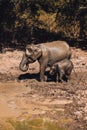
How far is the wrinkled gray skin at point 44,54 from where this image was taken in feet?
46.6

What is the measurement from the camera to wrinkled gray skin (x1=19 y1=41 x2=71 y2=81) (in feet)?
46.6

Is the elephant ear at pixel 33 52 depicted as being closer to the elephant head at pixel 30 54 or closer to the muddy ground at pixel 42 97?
the elephant head at pixel 30 54

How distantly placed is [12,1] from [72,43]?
295cm

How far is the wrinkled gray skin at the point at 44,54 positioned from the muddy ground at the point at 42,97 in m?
0.54

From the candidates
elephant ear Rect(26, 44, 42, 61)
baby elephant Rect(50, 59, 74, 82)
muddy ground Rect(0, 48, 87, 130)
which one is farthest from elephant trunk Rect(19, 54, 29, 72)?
baby elephant Rect(50, 59, 74, 82)

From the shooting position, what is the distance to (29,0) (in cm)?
1786

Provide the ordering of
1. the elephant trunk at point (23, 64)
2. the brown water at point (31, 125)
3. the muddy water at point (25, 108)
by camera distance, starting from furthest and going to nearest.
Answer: the elephant trunk at point (23, 64) < the muddy water at point (25, 108) < the brown water at point (31, 125)

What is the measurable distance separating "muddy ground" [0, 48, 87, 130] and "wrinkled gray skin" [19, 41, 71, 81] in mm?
543

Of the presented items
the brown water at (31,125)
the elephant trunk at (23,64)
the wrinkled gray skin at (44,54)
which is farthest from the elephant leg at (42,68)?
the brown water at (31,125)

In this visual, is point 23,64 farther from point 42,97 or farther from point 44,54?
point 42,97

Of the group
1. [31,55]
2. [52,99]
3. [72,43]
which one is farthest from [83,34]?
[52,99]

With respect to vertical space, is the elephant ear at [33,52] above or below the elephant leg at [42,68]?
above

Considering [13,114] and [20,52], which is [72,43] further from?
[13,114]

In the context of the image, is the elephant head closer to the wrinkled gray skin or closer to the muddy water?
the wrinkled gray skin
